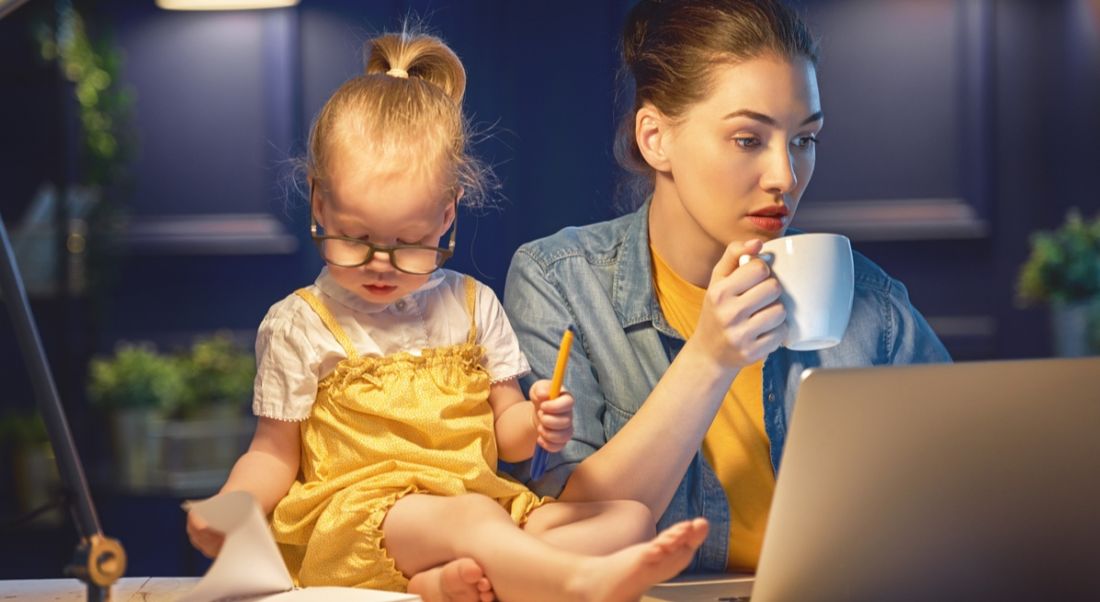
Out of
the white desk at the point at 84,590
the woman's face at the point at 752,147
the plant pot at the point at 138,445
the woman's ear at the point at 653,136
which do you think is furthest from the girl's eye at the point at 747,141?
the plant pot at the point at 138,445

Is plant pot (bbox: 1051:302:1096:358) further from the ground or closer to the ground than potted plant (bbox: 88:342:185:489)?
further from the ground

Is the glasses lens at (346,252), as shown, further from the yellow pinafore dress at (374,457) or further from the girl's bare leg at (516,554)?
the girl's bare leg at (516,554)

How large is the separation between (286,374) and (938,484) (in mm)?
556

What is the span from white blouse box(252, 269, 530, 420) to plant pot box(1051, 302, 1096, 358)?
2.41m

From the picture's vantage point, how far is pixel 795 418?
0.77 metres

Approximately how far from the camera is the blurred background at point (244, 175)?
11.7 feet

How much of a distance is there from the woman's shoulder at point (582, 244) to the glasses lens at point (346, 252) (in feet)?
1.13

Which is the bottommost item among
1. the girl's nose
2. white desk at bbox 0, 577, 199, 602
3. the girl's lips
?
white desk at bbox 0, 577, 199, 602

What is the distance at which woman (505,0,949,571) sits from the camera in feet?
4.25

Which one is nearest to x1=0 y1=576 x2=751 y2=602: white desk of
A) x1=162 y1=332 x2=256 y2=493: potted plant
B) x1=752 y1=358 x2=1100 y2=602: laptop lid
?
x1=752 y1=358 x2=1100 y2=602: laptop lid

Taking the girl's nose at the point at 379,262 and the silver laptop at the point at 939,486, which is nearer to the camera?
the silver laptop at the point at 939,486

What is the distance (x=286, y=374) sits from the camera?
112 cm

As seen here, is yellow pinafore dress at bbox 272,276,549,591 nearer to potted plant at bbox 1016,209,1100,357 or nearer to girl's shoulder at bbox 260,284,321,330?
girl's shoulder at bbox 260,284,321,330

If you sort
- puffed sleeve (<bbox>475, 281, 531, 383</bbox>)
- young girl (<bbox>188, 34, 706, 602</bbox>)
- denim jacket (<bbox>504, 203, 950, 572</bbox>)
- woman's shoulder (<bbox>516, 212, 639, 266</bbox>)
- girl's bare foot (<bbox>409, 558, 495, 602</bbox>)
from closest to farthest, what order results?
girl's bare foot (<bbox>409, 558, 495, 602</bbox>), young girl (<bbox>188, 34, 706, 602</bbox>), puffed sleeve (<bbox>475, 281, 531, 383</bbox>), denim jacket (<bbox>504, 203, 950, 572</bbox>), woman's shoulder (<bbox>516, 212, 639, 266</bbox>)
